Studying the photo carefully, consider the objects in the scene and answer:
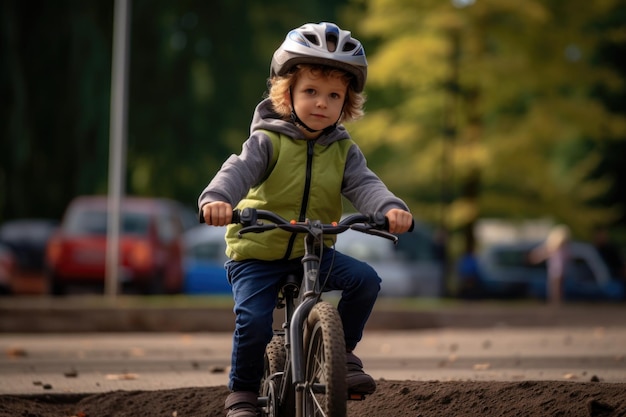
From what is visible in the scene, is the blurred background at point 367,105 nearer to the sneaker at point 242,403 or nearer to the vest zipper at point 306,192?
the sneaker at point 242,403

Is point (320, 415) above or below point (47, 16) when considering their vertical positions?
below

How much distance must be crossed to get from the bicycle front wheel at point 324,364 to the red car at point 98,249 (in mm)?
16773

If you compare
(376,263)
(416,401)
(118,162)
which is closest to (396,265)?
(376,263)

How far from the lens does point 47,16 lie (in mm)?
27453

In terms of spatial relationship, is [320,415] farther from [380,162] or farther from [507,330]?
[380,162]

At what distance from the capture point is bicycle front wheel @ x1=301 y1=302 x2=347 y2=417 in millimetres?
4727

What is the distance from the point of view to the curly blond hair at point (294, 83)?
5461 mm

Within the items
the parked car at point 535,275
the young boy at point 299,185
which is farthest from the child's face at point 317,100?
the parked car at point 535,275

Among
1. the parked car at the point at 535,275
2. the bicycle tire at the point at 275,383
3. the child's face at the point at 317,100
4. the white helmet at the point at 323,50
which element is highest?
the white helmet at the point at 323,50

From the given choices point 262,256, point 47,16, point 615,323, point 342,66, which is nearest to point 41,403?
point 262,256

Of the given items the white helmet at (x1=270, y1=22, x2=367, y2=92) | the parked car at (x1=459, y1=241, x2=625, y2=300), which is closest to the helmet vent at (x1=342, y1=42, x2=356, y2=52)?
the white helmet at (x1=270, y1=22, x2=367, y2=92)

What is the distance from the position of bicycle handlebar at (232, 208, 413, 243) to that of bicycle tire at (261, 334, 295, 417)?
707 millimetres

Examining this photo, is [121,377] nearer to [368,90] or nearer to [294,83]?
[294,83]

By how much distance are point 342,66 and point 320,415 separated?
1413 mm
